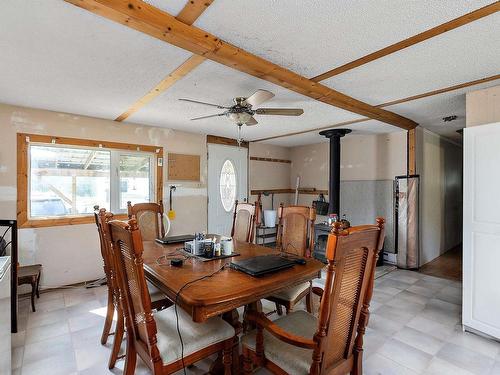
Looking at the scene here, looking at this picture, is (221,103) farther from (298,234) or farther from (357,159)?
(357,159)

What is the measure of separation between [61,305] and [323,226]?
385 centimetres

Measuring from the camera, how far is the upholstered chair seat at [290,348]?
1339 mm

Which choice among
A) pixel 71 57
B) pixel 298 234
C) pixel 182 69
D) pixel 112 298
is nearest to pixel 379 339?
pixel 298 234

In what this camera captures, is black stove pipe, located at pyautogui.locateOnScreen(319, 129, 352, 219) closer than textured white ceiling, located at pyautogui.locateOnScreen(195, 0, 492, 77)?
No

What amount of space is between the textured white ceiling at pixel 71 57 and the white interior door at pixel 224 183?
7.09 feet

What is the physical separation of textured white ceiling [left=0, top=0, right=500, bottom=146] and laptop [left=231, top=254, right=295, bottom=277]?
151 cm

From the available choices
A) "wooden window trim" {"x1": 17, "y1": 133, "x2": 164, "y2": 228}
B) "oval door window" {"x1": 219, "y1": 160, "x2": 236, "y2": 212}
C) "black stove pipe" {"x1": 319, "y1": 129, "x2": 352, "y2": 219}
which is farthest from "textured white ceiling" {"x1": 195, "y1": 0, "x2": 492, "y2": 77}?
"oval door window" {"x1": 219, "y1": 160, "x2": 236, "y2": 212}

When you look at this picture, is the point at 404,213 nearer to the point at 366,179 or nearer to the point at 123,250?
the point at 366,179

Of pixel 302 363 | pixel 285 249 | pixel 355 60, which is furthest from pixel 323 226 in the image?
pixel 302 363

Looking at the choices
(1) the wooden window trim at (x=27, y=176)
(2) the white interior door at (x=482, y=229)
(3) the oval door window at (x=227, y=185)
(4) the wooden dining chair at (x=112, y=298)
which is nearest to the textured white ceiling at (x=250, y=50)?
(1) the wooden window trim at (x=27, y=176)

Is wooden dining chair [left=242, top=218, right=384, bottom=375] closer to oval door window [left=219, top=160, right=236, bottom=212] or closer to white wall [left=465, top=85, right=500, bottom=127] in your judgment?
white wall [left=465, top=85, right=500, bottom=127]

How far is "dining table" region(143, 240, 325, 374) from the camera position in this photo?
1.42m

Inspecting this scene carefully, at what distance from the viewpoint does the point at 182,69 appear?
2.17 m

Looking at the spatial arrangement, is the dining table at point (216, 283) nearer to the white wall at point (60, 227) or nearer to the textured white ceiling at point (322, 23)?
the textured white ceiling at point (322, 23)
